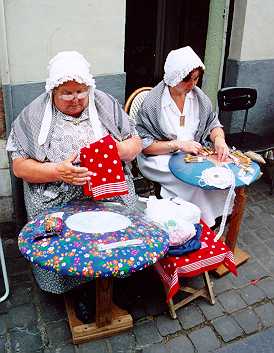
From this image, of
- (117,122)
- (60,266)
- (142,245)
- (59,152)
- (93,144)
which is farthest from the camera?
(117,122)

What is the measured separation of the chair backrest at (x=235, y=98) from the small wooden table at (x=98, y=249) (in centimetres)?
214

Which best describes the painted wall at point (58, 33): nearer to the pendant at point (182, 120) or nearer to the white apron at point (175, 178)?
the white apron at point (175, 178)

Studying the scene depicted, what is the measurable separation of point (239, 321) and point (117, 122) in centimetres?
177

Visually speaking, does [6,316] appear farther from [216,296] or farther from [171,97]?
[171,97]

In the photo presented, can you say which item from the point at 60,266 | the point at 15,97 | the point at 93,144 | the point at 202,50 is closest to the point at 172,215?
the point at 93,144

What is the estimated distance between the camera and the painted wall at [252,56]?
4.92 metres

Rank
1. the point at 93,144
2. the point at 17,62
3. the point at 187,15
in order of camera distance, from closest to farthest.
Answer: the point at 93,144 → the point at 17,62 → the point at 187,15

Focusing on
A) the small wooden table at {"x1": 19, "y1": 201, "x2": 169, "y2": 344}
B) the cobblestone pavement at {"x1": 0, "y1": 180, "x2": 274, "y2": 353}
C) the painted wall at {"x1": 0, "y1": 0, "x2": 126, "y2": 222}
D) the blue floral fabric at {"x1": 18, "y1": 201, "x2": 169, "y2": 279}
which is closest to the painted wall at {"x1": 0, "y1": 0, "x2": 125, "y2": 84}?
the painted wall at {"x1": 0, "y1": 0, "x2": 126, "y2": 222}

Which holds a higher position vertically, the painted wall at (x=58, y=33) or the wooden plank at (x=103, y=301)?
the painted wall at (x=58, y=33)

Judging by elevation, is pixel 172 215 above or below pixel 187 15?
below

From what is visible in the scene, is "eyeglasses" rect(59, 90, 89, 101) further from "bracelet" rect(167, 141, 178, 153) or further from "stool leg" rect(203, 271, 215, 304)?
"stool leg" rect(203, 271, 215, 304)

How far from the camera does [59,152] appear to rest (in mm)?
2979

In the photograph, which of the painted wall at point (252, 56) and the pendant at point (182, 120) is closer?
the pendant at point (182, 120)

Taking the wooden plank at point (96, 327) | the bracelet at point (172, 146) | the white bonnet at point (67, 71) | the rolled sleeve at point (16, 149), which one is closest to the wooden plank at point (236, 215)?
the bracelet at point (172, 146)
